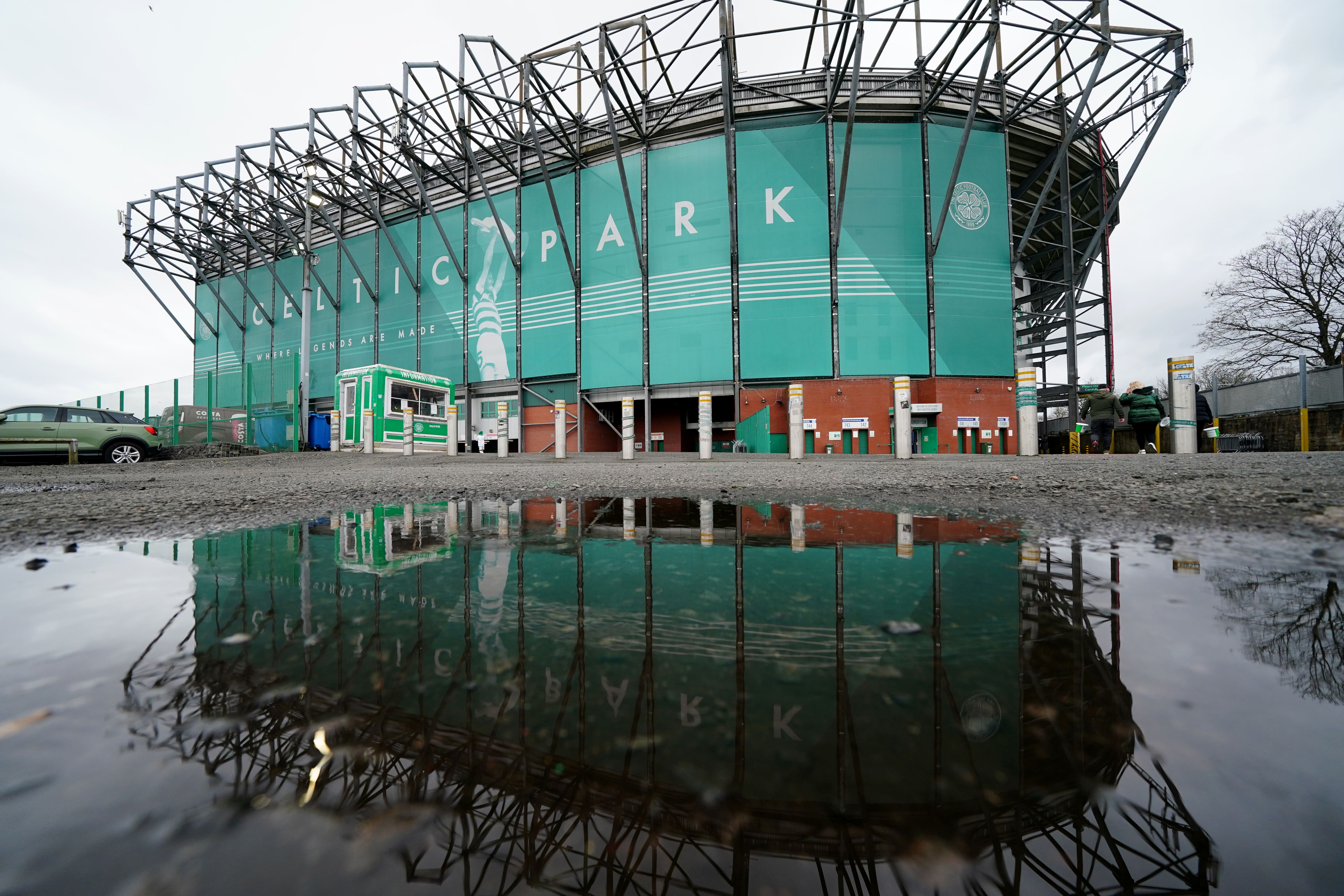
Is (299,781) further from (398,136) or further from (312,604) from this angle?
(398,136)

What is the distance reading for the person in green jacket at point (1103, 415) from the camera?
9852 millimetres

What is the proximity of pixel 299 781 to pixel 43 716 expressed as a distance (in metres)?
0.50

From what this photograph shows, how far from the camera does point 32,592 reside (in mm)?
1478

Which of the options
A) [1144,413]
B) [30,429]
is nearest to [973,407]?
[1144,413]

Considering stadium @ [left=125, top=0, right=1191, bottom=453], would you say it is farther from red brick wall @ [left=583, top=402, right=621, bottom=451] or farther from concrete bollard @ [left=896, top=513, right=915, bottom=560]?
concrete bollard @ [left=896, top=513, right=915, bottom=560]

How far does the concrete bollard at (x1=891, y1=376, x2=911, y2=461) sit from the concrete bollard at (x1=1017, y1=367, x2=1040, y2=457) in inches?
104

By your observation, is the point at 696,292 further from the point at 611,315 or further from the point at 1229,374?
the point at 1229,374

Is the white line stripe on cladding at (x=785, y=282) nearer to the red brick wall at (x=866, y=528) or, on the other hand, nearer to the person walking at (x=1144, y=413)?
the person walking at (x=1144, y=413)

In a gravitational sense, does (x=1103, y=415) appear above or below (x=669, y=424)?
below

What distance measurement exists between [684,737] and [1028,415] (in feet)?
35.1

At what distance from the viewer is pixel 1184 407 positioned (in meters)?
8.12

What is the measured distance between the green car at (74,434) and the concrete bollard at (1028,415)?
18.5m

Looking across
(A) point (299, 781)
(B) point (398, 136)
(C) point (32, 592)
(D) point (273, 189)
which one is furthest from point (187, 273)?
(A) point (299, 781)

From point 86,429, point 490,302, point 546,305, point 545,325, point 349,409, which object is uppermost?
point 490,302
